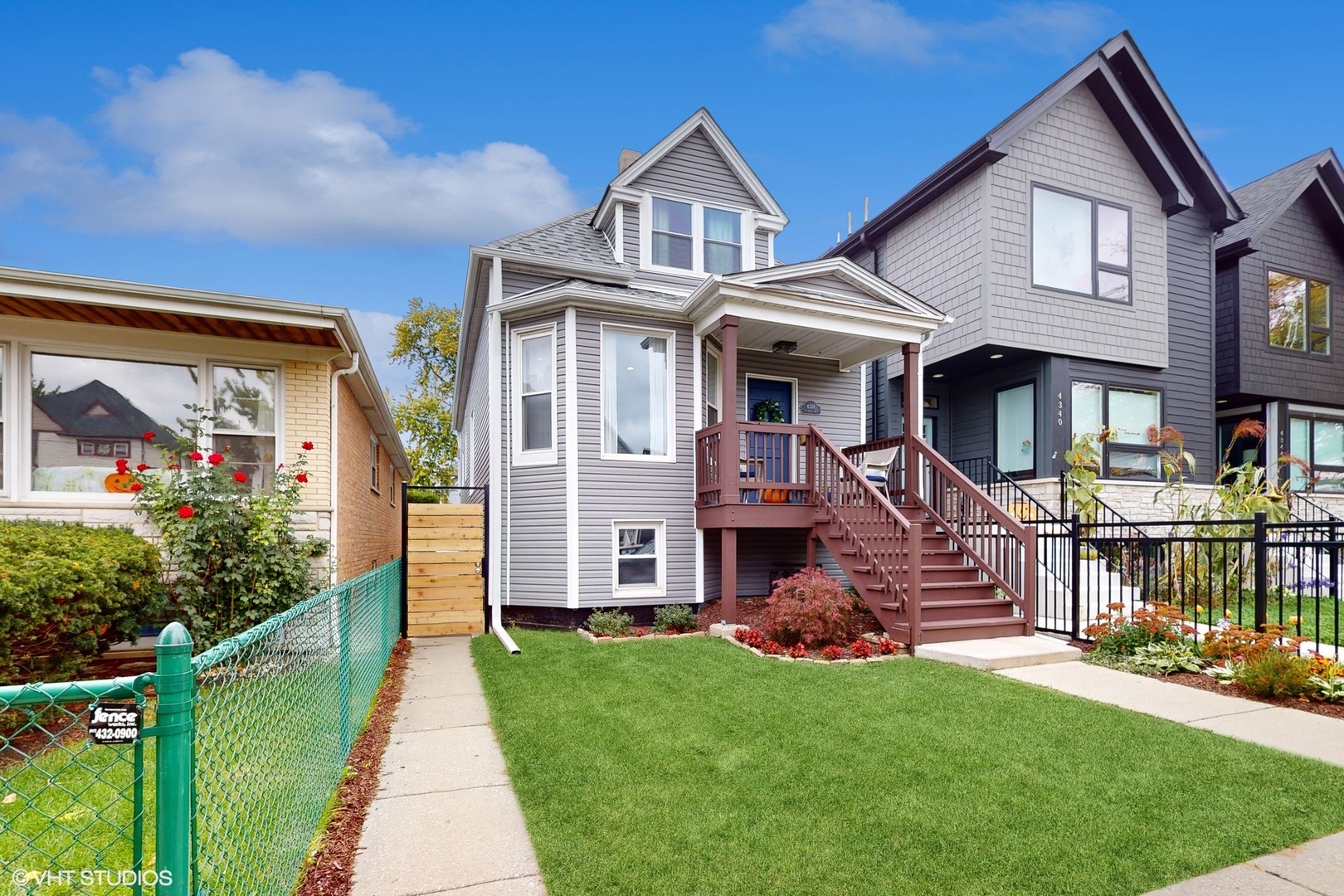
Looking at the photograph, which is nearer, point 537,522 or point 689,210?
point 537,522

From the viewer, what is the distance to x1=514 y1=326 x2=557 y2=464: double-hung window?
1009 centimetres

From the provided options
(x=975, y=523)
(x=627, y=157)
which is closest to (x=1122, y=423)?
(x=975, y=523)

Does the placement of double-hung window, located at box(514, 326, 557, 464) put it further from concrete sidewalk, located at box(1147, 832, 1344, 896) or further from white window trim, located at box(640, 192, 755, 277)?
concrete sidewalk, located at box(1147, 832, 1344, 896)

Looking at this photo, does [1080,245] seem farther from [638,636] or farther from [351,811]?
[351,811]

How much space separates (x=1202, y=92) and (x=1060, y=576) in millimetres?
16077

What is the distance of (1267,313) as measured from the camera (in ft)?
47.7

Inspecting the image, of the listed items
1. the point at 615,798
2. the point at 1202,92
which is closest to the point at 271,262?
the point at 1202,92

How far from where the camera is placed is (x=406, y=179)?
42.9 meters

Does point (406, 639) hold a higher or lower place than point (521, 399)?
lower

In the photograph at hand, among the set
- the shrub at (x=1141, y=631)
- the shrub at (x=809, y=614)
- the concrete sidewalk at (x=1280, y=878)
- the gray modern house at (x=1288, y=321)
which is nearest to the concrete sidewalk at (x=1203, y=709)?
the shrub at (x=1141, y=631)

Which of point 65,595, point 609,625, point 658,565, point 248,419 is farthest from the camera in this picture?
point 658,565

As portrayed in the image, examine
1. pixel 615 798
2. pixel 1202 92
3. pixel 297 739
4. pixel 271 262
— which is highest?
pixel 271 262

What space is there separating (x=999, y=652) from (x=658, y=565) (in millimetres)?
4683

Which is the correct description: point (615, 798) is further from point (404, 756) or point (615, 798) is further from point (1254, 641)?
point (1254, 641)
